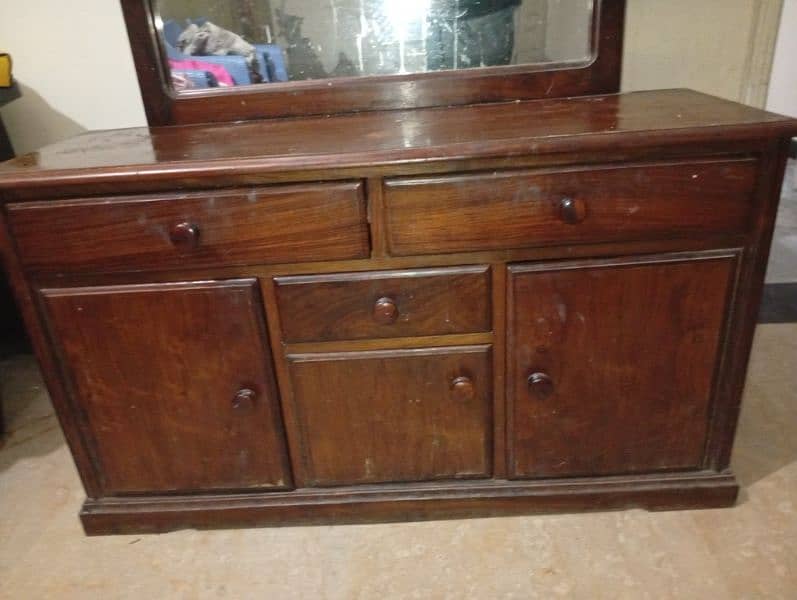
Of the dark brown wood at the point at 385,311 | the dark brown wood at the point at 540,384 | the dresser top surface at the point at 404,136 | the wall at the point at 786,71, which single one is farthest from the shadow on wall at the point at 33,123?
the wall at the point at 786,71

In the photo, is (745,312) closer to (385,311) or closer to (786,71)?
(385,311)

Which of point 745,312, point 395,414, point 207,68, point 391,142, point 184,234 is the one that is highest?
point 207,68

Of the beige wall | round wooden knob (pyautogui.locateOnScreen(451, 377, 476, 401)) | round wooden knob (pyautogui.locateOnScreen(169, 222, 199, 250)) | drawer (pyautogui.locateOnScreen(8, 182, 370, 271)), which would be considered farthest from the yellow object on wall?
round wooden knob (pyautogui.locateOnScreen(451, 377, 476, 401))

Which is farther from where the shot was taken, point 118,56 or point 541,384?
point 118,56

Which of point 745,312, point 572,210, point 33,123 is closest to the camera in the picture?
point 572,210

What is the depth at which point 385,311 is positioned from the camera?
98cm

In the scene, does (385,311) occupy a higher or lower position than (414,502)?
higher

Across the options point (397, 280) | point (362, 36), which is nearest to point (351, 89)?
point (362, 36)

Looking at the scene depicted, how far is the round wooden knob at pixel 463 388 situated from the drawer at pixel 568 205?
0.77ft

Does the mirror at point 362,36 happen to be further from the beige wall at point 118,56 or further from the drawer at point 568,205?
the drawer at point 568,205

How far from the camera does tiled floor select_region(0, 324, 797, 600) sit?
103cm

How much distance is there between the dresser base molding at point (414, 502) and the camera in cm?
114

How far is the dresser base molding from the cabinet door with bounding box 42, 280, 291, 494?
4 cm

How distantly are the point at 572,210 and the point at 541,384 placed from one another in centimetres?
31
